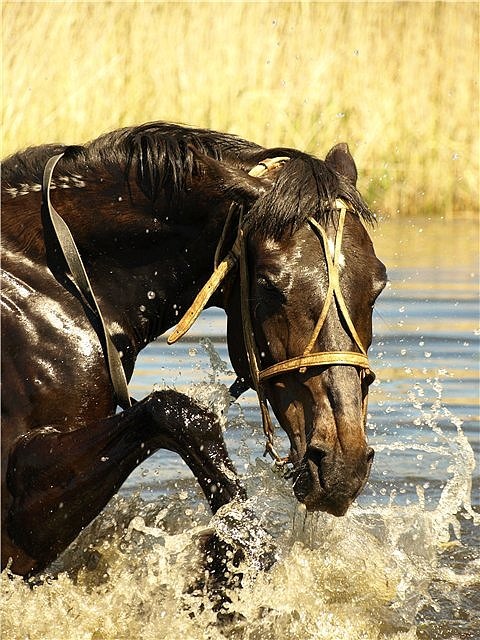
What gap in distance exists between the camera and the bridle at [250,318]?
3.55m

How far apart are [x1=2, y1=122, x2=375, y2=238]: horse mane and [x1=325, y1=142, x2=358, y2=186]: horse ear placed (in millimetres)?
198

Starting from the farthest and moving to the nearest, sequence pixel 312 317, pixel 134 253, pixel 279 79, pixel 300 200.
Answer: pixel 279 79
pixel 134 253
pixel 300 200
pixel 312 317

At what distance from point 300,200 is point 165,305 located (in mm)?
683

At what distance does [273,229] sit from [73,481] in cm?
97

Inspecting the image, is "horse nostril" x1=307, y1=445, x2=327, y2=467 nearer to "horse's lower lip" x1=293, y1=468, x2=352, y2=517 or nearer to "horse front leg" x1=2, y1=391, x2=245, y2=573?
"horse's lower lip" x1=293, y1=468, x2=352, y2=517

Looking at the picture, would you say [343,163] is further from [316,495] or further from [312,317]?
[316,495]

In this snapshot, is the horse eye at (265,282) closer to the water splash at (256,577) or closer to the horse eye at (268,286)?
the horse eye at (268,286)

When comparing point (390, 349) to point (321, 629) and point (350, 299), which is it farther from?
point (350, 299)

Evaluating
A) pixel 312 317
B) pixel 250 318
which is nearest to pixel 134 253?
pixel 250 318

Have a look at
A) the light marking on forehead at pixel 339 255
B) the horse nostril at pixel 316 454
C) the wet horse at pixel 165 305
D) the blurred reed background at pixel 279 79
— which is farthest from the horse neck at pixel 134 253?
the blurred reed background at pixel 279 79

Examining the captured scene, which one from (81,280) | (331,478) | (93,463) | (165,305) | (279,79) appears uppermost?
(81,280)

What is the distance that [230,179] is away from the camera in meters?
3.88

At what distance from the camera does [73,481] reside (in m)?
3.77

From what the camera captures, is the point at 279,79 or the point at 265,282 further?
the point at 279,79
